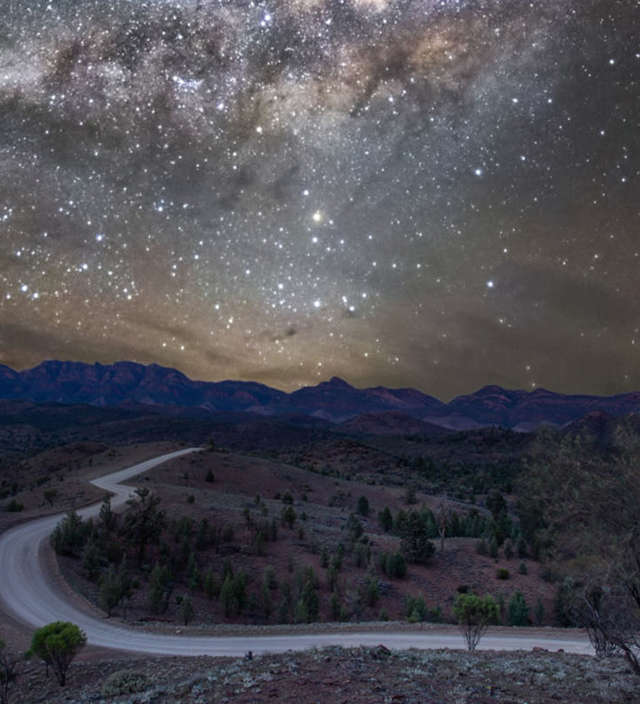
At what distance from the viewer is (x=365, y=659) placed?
1371 cm

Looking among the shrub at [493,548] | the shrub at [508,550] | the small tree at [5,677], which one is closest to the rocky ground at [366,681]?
the small tree at [5,677]

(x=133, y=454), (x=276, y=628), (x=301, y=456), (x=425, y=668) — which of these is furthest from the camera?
(x=301, y=456)

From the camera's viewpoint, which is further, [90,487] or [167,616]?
[90,487]

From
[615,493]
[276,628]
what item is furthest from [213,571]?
[615,493]

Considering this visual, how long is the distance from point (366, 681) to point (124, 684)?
7.60 m

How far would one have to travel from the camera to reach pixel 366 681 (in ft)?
37.3

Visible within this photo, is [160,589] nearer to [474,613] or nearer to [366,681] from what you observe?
[474,613]

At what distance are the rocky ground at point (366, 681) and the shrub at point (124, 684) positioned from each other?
3 cm

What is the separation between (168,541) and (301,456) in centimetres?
7959

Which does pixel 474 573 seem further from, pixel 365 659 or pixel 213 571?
pixel 365 659

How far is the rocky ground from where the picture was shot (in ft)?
34.9

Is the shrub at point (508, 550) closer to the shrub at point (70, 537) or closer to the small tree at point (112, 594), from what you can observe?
the small tree at point (112, 594)

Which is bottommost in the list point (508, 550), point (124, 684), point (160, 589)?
point (508, 550)

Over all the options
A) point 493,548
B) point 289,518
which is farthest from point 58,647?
point 493,548
